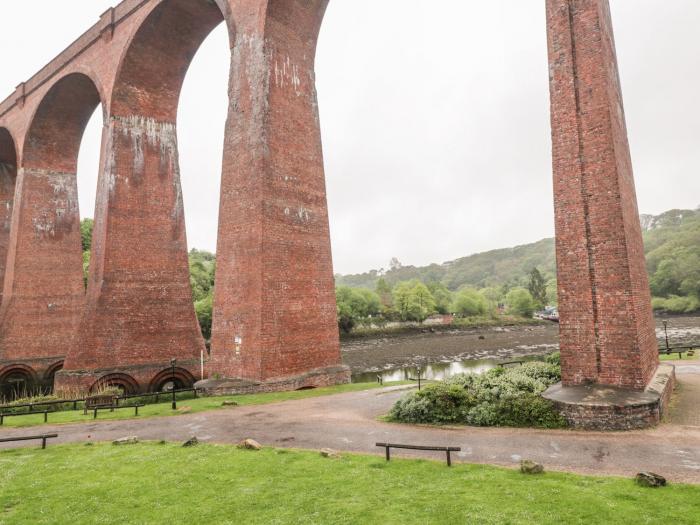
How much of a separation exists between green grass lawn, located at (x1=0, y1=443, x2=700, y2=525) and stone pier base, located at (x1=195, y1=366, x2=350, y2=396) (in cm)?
516

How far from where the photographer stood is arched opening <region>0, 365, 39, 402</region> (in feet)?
64.5

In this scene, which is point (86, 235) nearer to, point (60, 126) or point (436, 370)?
point (60, 126)

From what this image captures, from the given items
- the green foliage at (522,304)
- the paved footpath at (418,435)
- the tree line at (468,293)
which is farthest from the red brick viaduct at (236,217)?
the green foliage at (522,304)

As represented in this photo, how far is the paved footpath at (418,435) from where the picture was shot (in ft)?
18.9

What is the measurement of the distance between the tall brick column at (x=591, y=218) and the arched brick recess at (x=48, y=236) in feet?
63.9

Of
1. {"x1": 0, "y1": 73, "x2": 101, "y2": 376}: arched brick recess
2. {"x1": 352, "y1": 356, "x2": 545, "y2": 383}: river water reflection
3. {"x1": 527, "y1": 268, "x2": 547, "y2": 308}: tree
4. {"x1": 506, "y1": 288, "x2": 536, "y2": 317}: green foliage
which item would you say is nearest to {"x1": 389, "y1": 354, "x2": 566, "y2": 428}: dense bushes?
{"x1": 352, "y1": 356, "x2": 545, "y2": 383}: river water reflection

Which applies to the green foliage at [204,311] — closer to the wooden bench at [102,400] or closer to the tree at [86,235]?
the tree at [86,235]

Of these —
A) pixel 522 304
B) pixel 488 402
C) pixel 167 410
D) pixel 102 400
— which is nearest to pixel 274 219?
pixel 167 410

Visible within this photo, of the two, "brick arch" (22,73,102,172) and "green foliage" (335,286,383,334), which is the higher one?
"brick arch" (22,73,102,172)

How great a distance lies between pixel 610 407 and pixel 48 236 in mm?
23454

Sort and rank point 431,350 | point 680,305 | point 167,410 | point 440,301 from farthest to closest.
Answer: point 440,301, point 680,305, point 431,350, point 167,410

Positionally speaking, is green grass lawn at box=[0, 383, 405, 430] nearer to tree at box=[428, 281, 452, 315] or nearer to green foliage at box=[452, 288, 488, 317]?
green foliage at box=[452, 288, 488, 317]

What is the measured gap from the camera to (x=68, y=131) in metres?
22.7

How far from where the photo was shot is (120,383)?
15.6 metres
